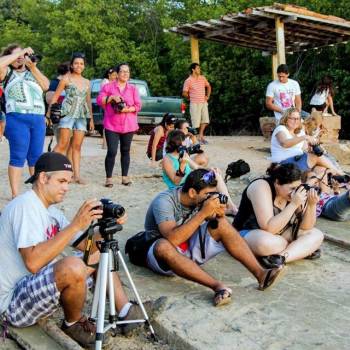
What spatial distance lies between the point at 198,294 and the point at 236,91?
1576cm

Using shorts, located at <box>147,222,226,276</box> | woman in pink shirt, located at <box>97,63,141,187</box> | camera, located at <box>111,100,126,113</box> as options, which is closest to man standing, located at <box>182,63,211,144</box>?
woman in pink shirt, located at <box>97,63,141,187</box>

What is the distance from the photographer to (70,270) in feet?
10.2

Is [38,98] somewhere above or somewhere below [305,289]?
above

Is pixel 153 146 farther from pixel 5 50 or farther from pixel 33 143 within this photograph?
pixel 5 50

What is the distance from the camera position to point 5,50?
5469mm

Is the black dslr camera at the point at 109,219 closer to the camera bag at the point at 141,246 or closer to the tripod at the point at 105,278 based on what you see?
the tripod at the point at 105,278

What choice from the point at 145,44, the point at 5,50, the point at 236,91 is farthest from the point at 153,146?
the point at 145,44

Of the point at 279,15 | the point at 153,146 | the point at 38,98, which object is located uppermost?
the point at 279,15

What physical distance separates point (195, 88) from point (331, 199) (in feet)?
20.3

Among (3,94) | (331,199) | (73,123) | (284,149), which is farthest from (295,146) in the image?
(3,94)

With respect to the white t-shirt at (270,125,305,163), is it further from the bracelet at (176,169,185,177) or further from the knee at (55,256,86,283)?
the knee at (55,256,86,283)

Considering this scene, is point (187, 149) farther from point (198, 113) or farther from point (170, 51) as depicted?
point (170, 51)

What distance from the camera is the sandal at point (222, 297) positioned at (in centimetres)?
372

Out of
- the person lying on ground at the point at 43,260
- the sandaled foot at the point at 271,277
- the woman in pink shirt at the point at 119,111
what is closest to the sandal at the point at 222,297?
the sandaled foot at the point at 271,277
